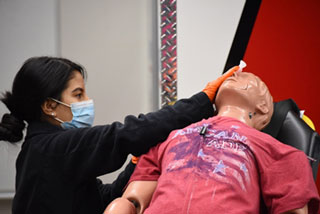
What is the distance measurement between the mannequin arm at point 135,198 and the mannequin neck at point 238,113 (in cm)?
46

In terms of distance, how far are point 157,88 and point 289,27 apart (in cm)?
→ 123

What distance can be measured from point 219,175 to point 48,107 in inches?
36.0

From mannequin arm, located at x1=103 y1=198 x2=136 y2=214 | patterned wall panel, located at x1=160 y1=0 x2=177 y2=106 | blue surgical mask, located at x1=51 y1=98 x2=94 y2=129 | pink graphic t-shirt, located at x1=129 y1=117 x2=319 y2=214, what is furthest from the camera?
patterned wall panel, located at x1=160 y1=0 x2=177 y2=106

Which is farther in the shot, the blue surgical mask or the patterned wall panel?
the patterned wall panel

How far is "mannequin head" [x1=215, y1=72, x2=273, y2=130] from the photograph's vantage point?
1.62 m

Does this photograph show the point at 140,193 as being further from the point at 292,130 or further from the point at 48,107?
the point at 292,130

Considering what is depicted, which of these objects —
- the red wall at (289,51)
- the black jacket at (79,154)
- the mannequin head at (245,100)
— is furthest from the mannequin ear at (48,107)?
the red wall at (289,51)

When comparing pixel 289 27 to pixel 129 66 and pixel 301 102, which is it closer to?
pixel 301 102

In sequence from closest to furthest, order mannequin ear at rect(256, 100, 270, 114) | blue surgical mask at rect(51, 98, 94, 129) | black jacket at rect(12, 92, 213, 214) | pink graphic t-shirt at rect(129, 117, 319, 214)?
1. pink graphic t-shirt at rect(129, 117, 319, 214)
2. black jacket at rect(12, 92, 213, 214)
3. mannequin ear at rect(256, 100, 270, 114)
4. blue surgical mask at rect(51, 98, 94, 129)

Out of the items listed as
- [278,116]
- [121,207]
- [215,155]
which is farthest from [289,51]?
[121,207]

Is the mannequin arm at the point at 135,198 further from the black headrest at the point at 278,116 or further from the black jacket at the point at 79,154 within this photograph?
the black headrest at the point at 278,116

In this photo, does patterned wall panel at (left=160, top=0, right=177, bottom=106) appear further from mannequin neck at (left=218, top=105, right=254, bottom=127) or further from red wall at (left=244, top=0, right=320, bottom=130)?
mannequin neck at (left=218, top=105, right=254, bottom=127)

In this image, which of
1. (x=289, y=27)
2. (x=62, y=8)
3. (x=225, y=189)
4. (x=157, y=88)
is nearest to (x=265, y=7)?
(x=289, y=27)

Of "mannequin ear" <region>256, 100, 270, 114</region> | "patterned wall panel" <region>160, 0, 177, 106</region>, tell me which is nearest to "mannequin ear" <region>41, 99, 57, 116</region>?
"mannequin ear" <region>256, 100, 270, 114</region>
